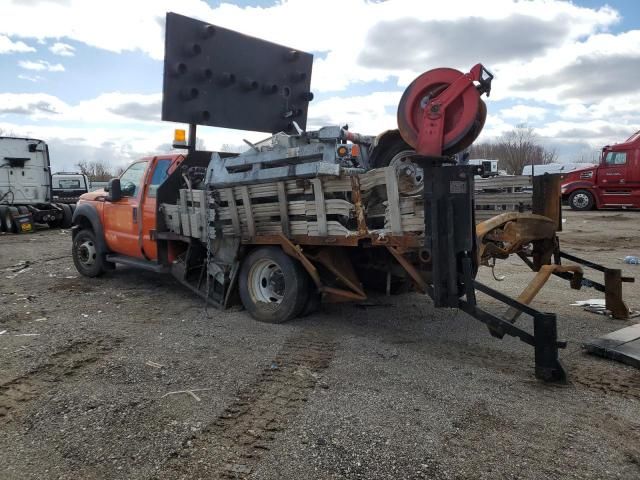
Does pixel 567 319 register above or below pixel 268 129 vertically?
below

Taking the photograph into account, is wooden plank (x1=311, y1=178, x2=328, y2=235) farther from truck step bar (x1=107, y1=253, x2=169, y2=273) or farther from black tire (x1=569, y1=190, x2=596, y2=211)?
black tire (x1=569, y1=190, x2=596, y2=211)

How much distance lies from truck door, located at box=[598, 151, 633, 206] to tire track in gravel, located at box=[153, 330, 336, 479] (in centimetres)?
2061

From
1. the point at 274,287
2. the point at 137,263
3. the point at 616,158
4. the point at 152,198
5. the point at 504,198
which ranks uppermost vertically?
the point at 616,158

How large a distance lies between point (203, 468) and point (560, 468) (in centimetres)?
197

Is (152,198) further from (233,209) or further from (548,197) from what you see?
(548,197)

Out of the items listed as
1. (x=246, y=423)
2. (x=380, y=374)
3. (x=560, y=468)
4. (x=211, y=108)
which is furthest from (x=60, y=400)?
(x=211, y=108)

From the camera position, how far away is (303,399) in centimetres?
382

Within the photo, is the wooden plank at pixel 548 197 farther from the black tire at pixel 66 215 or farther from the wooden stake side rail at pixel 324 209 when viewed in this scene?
the black tire at pixel 66 215

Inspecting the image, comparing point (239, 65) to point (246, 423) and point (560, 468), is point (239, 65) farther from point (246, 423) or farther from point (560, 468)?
point (560, 468)

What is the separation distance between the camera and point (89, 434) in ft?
10.8

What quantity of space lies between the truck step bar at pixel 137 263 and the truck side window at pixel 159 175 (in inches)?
38.5

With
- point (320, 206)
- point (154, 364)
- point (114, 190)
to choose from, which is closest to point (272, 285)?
point (320, 206)

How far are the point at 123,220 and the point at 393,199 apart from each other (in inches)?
183

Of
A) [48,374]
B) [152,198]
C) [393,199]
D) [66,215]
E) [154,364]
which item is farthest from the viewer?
[66,215]
